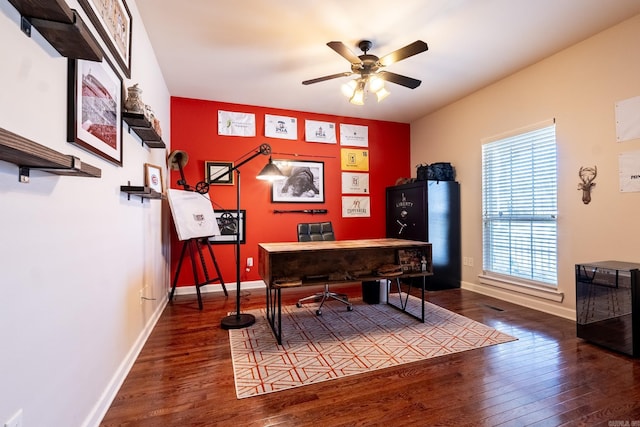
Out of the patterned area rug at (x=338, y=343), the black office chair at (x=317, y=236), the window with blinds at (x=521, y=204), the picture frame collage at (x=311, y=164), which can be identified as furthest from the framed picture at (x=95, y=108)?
the window with blinds at (x=521, y=204)

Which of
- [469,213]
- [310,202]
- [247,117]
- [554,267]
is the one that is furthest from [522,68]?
[247,117]

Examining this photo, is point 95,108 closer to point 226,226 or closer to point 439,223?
point 226,226

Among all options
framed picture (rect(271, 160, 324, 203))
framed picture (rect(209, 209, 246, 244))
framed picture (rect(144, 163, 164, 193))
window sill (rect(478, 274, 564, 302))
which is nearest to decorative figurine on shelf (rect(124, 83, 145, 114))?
framed picture (rect(144, 163, 164, 193))

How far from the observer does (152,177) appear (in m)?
2.96

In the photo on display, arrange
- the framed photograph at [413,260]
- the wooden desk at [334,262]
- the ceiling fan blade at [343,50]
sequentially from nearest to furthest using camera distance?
the ceiling fan blade at [343,50] < the wooden desk at [334,262] < the framed photograph at [413,260]

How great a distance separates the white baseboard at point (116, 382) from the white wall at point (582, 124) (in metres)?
4.01

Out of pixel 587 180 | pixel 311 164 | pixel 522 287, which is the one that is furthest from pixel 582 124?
pixel 311 164

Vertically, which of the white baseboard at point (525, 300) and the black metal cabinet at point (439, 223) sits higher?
the black metal cabinet at point (439, 223)

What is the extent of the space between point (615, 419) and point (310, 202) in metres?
3.93

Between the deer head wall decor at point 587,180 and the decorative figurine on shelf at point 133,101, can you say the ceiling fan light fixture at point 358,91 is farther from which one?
the deer head wall decor at point 587,180

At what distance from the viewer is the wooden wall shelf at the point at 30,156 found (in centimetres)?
77

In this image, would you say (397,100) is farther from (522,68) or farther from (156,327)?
(156,327)

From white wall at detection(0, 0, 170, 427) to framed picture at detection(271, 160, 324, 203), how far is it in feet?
8.82

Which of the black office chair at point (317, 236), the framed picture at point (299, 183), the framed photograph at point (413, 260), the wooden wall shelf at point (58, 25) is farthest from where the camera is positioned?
the framed picture at point (299, 183)
